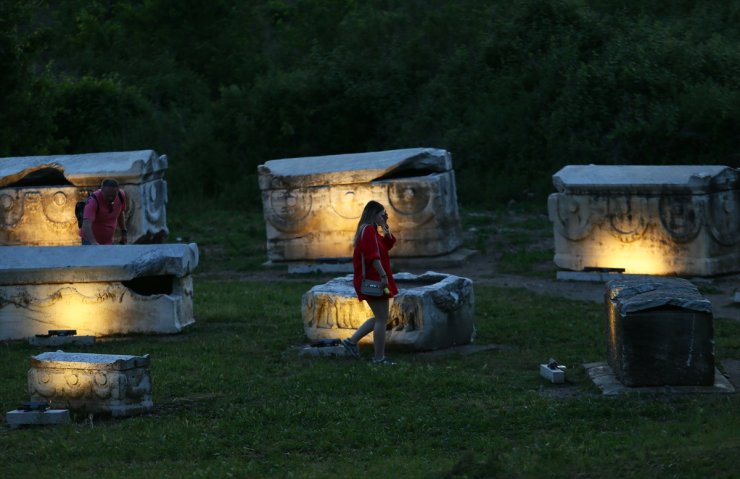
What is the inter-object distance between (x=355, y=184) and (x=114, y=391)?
886 centimetres

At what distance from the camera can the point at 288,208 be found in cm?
1966

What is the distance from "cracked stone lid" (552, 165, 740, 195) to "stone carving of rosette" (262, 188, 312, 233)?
3572 millimetres

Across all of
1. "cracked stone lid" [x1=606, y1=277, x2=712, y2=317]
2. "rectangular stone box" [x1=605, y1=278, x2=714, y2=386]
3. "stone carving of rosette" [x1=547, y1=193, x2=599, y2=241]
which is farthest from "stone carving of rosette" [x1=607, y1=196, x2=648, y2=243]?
"rectangular stone box" [x1=605, y1=278, x2=714, y2=386]

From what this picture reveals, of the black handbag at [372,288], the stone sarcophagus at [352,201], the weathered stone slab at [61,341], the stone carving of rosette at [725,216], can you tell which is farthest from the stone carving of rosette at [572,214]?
the weathered stone slab at [61,341]

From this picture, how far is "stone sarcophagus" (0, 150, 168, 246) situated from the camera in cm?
1988

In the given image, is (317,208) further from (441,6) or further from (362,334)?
(441,6)

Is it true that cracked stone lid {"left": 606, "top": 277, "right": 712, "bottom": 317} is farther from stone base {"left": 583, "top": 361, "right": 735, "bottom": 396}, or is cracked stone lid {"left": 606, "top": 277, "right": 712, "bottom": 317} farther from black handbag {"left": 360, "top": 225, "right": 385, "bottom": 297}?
black handbag {"left": 360, "top": 225, "right": 385, "bottom": 297}

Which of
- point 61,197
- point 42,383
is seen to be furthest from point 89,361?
point 61,197

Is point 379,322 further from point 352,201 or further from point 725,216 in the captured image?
point 352,201

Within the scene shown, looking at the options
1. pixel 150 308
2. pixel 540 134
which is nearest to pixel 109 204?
pixel 150 308

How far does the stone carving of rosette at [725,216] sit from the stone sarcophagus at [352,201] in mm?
3706

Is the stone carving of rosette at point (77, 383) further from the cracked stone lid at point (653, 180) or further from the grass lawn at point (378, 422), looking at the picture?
the cracked stone lid at point (653, 180)

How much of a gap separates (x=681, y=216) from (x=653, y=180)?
1.86ft

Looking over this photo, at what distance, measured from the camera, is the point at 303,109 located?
28.7 meters
